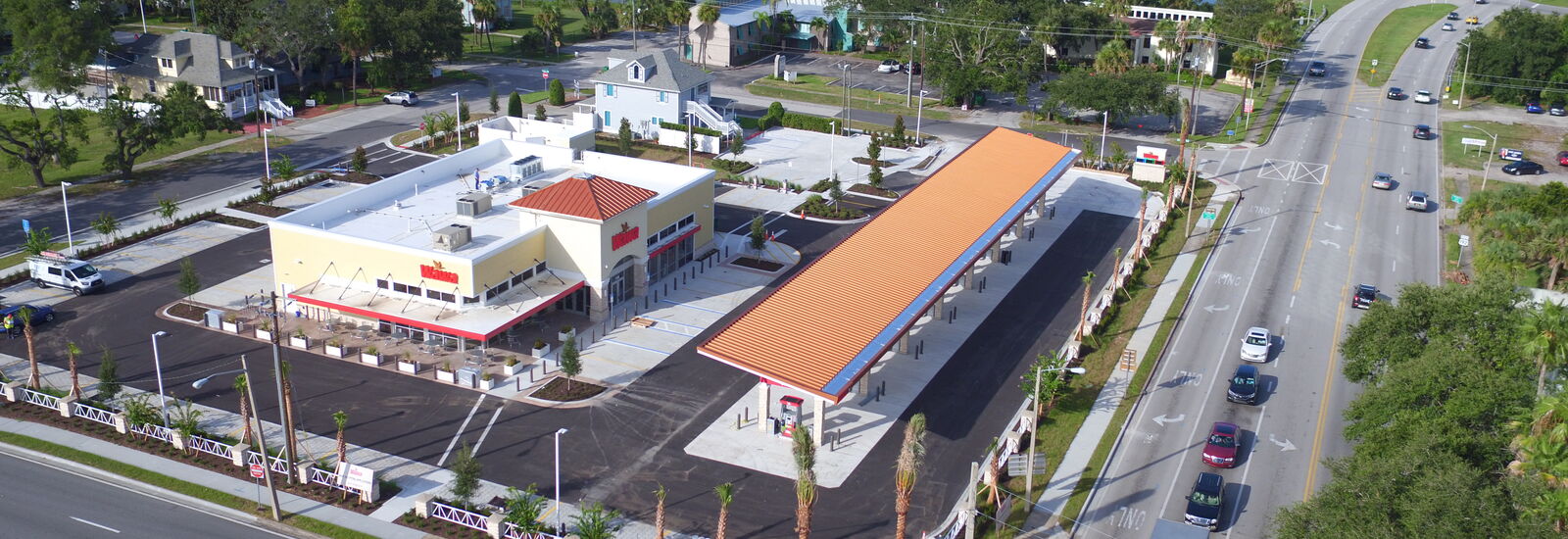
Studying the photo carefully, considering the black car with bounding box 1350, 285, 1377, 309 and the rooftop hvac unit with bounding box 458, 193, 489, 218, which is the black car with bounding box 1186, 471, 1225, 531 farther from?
the rooftop hvac unit with bounding box 458, 193, 489, 218

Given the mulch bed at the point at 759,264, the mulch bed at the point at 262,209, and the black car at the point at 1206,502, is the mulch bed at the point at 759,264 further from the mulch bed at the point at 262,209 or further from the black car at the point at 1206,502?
the black car at the point at 1206,502

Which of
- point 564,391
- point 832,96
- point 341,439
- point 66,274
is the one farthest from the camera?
point 832,96

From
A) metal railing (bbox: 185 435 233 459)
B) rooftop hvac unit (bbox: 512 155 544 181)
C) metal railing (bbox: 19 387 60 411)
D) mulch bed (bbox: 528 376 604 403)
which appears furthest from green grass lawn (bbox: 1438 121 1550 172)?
metal railing (bbox: 19 387 60 411)

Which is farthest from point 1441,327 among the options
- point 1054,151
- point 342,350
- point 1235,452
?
point 342,350

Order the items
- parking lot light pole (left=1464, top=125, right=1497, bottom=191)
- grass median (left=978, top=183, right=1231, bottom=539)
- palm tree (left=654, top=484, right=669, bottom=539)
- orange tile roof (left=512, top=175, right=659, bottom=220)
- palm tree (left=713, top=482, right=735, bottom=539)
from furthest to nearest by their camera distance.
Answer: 1. parking lot light pole (left=1464, top=125, right=1497, bottom=191)
2. orange tile roof (left=512, top=175, right=659, bottom=220)
3. grass median (left=978, top=183, right=1231, bottom=539)
4. palm tree (left=654, top=484, right=669, bottom=539)
5. palm tree (left=713, top=482, right=735, bottom=539)

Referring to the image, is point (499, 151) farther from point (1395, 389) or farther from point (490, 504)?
point (1395, 389)

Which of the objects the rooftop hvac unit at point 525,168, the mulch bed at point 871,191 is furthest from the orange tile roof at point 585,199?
the mulch bed at point 871,191

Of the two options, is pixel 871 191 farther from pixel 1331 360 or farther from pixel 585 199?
pixel 1331 360

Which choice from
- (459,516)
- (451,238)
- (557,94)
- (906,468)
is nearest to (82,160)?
(557,94)
